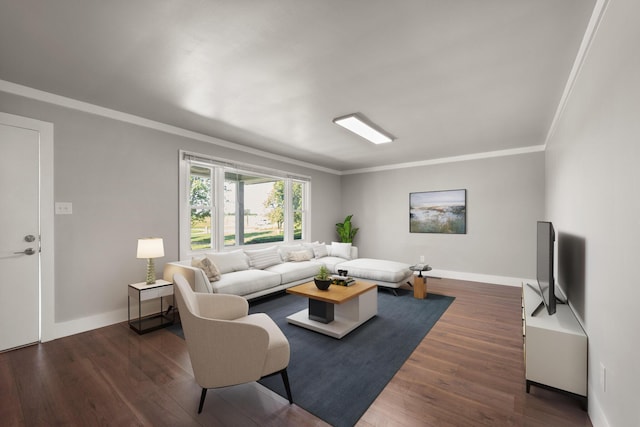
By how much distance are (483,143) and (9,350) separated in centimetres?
676

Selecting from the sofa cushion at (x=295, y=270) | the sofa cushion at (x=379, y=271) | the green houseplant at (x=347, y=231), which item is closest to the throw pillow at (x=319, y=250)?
the sofa cushion at (x=295, y=270)

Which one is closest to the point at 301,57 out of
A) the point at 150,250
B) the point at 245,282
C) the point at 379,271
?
the point at 150,250

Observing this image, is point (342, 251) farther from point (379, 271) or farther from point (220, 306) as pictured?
point (220, 306)

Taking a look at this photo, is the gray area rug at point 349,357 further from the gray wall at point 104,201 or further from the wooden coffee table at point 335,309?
the gray wall at point 104,201

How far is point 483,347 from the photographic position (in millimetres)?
2738

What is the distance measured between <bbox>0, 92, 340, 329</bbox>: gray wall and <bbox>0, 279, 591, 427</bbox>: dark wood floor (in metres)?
0.57

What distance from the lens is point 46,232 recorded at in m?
2.93

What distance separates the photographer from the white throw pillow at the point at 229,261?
4070 millimetres

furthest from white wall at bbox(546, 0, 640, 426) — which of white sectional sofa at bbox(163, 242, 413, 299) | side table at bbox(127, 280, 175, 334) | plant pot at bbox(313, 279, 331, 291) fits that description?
side table at bbox(127, 280, 175, 334)

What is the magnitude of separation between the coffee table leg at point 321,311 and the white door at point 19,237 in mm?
2882

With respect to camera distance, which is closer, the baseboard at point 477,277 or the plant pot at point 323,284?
the plant pot at point 323,284

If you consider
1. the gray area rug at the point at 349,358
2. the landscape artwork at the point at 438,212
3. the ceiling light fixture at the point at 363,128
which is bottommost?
the gray area rug at the point at 349,358

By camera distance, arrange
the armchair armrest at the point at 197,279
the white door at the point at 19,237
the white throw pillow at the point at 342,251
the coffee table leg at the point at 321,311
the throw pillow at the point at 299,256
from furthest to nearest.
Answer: the white throw pillow at the point at 342,251 → the throw pillow at the point at 299,256 → the armchair armrest at the point at 197,279 → the coffee table leg at the point at 321,311 → the white door at the point at 19,237

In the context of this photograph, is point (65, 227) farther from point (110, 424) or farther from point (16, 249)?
point (110, 424)
